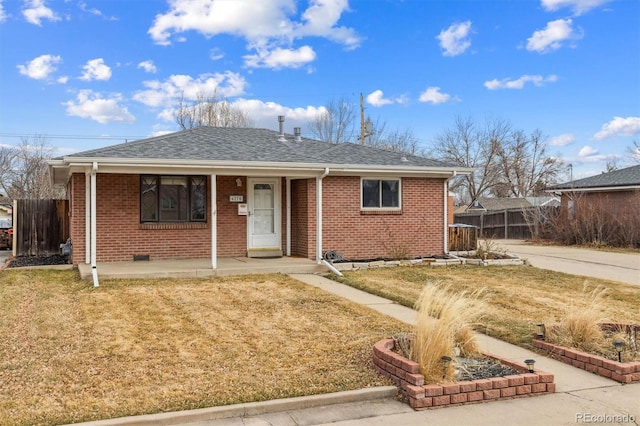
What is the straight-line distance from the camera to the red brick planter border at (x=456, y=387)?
474 cm

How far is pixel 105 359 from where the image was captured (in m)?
5.74

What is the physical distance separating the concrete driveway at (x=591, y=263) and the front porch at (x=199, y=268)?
22.9 ft

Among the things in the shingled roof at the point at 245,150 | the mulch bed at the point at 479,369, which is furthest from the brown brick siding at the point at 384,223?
the mulch bed at the point at 479,369

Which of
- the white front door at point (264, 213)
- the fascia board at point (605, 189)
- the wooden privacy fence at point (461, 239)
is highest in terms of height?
the fascia board at point (605, 189)

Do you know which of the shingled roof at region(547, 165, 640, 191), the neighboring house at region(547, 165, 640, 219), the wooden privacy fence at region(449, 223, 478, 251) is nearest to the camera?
the wooden privacy fence at region(449, 223, 478, 251)

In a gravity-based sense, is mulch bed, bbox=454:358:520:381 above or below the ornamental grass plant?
below

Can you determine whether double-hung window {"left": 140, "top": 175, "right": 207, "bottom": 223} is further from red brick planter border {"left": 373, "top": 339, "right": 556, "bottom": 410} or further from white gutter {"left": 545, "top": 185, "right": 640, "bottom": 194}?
white gutter {"left": 545, "top": 185, "right": 640, "bottom": 194}

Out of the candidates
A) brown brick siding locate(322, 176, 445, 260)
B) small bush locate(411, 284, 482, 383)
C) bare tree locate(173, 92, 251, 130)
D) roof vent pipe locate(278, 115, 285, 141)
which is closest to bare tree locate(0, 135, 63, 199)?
bare tree locate(173, 92, 251, 130)

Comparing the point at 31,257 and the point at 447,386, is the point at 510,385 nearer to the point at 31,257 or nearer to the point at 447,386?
the point at 447,386

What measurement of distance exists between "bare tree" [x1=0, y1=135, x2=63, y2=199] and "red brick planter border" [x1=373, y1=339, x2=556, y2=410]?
38.3 metres

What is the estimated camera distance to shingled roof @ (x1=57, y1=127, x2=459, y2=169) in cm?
1219

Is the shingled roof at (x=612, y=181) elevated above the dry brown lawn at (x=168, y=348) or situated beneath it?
elevated above

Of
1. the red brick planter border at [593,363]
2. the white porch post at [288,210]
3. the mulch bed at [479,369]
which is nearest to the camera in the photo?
the mulch bed at [479,369]

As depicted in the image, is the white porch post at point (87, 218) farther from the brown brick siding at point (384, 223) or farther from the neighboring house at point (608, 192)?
the neighboring house at point (608, 192)
